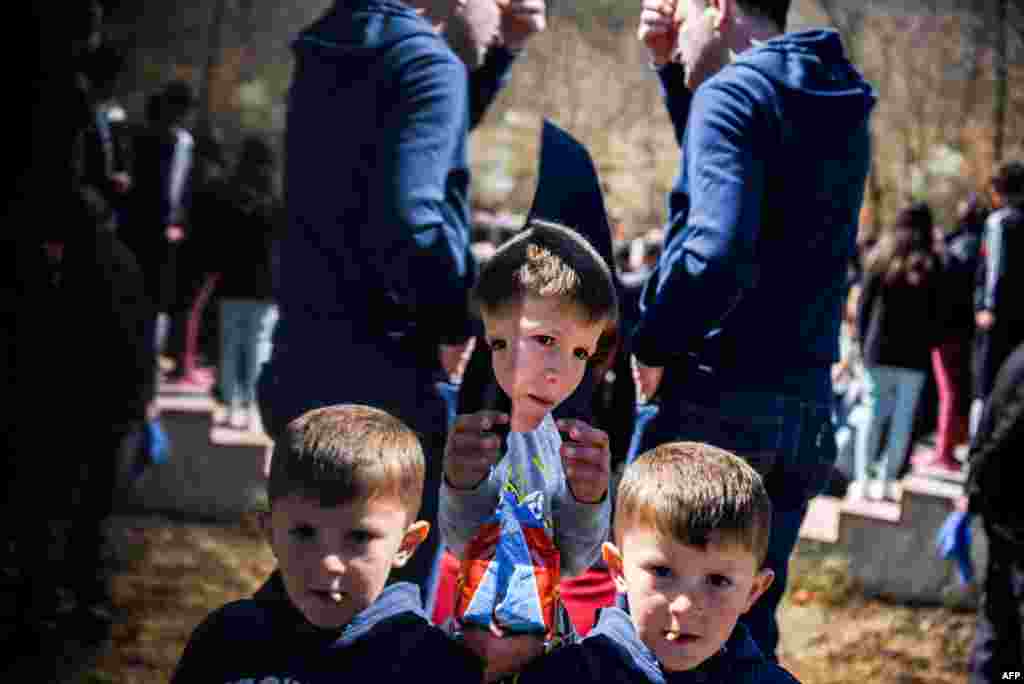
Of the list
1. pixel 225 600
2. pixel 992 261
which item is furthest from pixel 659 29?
pixel 992 261

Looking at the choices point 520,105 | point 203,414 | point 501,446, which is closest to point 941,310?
point 203,414

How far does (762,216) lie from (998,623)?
1964mm

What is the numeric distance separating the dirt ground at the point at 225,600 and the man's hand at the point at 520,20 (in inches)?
39.7

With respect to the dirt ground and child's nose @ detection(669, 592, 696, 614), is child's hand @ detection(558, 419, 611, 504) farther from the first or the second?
the dirt ground

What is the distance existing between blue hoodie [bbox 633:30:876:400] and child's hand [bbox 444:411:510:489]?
0.23m

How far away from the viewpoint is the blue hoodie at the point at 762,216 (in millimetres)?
1345

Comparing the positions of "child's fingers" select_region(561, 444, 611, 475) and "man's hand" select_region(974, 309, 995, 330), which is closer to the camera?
"child's fingers" select_region(561, 444, 611, 475)

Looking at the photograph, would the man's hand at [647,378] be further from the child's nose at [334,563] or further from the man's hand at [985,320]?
the man's hand at [985,320]

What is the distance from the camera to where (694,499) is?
1226mm

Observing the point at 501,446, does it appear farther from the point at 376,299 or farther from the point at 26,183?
the point at 26,183

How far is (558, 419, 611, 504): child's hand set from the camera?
1257 mm

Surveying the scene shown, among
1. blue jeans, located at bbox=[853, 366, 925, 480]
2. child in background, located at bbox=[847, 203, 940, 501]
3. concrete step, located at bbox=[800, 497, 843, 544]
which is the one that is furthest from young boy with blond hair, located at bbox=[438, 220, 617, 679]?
child in background, located at bbox=[847, 203, 940, 501]

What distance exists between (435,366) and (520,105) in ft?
1.39

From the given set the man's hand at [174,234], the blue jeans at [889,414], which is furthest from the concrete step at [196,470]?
the blue jeans at [889,414]
